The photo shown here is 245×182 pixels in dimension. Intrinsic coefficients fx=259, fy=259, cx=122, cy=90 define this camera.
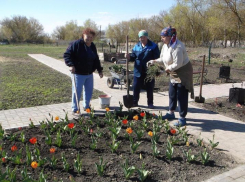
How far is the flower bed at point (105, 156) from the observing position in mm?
3104

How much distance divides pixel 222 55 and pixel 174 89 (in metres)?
15.1

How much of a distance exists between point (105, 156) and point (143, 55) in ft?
9.10

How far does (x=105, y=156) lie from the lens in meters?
3.61

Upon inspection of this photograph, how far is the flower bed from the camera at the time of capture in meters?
3.10

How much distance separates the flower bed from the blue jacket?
151cm

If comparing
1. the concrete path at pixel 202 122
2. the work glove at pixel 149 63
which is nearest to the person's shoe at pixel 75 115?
the concrete path at pixel 202 122

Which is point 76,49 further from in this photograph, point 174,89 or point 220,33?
point 220,33

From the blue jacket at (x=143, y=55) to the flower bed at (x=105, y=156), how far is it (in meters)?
1.51

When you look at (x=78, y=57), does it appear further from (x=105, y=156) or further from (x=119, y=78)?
(x=119, y=78)

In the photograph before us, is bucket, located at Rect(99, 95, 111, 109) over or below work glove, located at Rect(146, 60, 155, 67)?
below

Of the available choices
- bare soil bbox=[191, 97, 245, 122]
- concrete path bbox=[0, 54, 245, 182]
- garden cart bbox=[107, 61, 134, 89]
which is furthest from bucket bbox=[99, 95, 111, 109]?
bare soil bbox=[191, 97, 245, 122]

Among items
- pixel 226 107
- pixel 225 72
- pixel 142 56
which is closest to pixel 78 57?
pixel 142 56

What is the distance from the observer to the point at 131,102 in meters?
5.71

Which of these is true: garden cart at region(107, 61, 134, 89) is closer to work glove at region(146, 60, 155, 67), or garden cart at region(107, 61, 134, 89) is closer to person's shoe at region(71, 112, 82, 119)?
work glove at region(146, 60, 155, 67)
